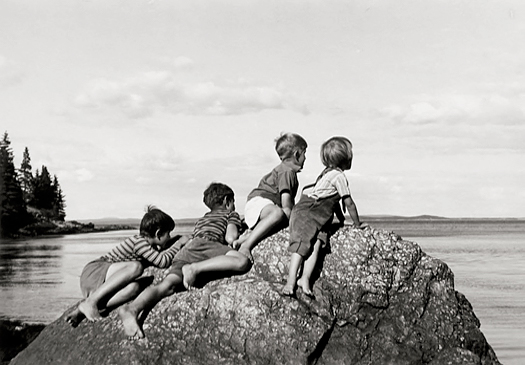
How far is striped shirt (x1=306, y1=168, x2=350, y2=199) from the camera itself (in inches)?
287

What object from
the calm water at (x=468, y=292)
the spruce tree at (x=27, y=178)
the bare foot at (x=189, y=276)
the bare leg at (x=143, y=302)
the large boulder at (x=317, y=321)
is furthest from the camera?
the spruce tree at (x=27, y=178)

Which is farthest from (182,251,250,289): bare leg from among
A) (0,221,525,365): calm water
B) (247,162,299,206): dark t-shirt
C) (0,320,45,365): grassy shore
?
(0,221,525,365): calm water

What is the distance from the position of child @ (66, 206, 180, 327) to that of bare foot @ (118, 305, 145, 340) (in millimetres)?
309

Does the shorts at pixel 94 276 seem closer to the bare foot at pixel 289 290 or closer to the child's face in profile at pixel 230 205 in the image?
the child's face in profile at pixel 230 205

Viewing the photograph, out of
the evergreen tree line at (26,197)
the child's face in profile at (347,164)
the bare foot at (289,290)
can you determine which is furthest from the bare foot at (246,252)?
the evergreen tree line at (26,197)

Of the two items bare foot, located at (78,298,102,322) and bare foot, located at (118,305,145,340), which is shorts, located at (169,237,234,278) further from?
bare foot, located at (78,298,102,322)

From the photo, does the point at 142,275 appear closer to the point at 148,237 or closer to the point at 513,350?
A: the point at 148,237

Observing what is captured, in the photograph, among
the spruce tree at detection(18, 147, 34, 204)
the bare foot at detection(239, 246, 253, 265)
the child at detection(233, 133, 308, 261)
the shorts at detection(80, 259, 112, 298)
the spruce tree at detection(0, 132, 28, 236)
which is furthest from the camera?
the spruce tree at detection(18, 147, 34, 204)

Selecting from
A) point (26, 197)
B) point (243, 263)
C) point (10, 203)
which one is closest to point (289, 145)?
point (243, 263)

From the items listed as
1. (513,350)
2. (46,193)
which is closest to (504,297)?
(513,350)

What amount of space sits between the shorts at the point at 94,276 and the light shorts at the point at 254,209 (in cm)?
150

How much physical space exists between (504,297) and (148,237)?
11.6 metres

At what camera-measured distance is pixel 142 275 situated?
7332mm

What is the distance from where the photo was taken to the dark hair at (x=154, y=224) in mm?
7426
